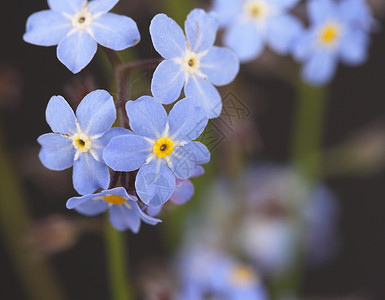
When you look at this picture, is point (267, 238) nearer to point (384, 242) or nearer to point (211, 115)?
point (384, 242)

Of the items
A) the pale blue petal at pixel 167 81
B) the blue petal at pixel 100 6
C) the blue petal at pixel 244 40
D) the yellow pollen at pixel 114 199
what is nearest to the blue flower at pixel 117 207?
the yellow pollen at pixel 114 199

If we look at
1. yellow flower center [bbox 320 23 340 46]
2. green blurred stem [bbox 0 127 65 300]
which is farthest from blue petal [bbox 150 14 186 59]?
green blurred stem [bbox 0 127 65 300]

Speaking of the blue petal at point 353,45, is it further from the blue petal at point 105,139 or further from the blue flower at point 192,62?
the blue petal at point 105,139

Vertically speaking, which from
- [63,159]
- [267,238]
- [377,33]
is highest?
[377,33]

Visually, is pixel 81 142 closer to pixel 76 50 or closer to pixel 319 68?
pixel 76 50

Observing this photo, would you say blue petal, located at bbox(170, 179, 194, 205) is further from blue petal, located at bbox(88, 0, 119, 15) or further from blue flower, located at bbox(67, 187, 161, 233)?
blue petal, located at bbox(88, 0, 119, 15)

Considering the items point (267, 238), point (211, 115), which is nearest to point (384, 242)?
point (267, 238)
